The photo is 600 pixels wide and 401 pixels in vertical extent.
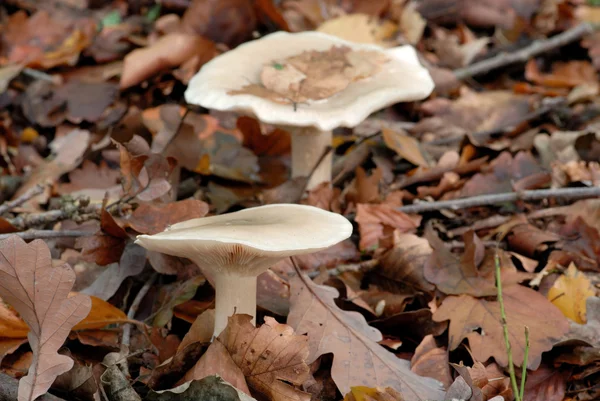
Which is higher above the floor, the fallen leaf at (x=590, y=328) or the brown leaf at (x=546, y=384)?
the fallen leaf at (x=590, y=328)

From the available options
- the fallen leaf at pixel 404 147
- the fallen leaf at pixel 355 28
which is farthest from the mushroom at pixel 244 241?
the fallen leaf at pixel 355 28

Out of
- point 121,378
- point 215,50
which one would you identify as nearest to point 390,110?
point 215,50

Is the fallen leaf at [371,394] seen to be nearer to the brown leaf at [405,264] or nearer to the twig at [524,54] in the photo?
the brown leaf at [405,264]

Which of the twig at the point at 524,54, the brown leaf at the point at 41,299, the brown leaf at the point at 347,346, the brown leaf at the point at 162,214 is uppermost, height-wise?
the brown leaf at the point at 41,299

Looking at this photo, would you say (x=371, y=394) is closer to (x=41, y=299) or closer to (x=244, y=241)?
(x=244, y=241)

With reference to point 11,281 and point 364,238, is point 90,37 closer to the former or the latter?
point 364,238

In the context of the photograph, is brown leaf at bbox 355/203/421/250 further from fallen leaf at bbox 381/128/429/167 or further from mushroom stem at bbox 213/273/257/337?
mushroom stem at bbox 213/273/257/337

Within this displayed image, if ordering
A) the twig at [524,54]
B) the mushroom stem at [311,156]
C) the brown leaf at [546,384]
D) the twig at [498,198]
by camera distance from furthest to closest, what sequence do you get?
the twig at [524,54], the mushroom stem at [311,156], the twig at [498,198], the brown leaf at [546,384]

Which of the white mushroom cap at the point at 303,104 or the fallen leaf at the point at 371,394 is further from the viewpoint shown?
the white mushroom cap at the point at 303,104
